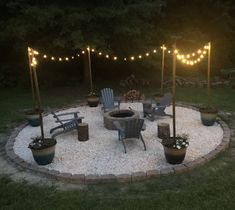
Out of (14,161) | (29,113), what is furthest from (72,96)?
(14,161)

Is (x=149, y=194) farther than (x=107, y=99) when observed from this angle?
No

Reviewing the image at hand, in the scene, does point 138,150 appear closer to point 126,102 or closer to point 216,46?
point 126,102

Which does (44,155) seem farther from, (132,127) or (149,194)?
(149,194)

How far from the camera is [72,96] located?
41.0ft

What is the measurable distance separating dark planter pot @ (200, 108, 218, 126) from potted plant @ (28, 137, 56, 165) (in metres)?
3.81

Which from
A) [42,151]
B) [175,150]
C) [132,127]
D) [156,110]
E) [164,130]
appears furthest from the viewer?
[156,110]

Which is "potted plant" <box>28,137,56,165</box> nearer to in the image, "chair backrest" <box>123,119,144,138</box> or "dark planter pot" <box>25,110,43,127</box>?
"chair backrest" <box>123,119,144,138</box>

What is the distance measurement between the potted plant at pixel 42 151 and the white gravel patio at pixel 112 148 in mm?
150

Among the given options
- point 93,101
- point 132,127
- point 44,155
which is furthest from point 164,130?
point 93,101

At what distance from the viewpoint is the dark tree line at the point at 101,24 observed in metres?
10.4

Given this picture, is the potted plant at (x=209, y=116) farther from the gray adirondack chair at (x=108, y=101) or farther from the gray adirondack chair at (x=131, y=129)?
the gray adirondack chair at (x=108, y=101)

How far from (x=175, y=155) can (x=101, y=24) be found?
6.55 m

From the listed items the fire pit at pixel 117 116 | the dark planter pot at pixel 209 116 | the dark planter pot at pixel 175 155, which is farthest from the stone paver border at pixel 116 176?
the fire pit at pixel 117 116

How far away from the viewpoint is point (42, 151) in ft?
19.7
